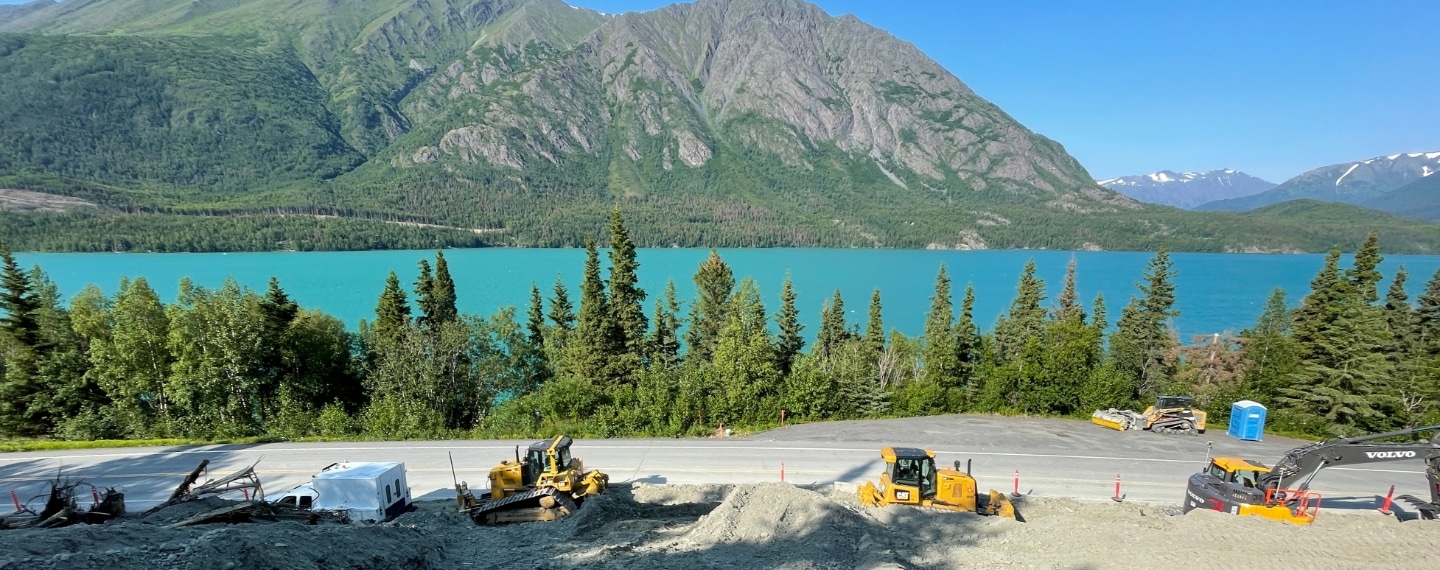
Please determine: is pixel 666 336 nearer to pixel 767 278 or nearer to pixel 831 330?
pixel 831 330

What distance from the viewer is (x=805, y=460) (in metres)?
16.0

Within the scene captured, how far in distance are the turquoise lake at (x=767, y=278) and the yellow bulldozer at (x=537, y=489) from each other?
140 feet

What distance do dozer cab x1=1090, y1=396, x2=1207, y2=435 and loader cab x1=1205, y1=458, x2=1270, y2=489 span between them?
6.74 metres

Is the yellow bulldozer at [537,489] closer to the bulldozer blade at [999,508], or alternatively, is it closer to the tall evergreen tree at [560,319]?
the bulldozer blade at [999,508]

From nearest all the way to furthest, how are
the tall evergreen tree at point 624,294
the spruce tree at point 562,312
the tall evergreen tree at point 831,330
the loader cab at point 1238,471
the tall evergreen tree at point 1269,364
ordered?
the loader cab at point 1238,471 < the tall evergreen tree at point 1269,364 < the tall evergreen tree at point 624,294 < the spruce tree at point 562,312 < the tall evergreen tree at point 831,330

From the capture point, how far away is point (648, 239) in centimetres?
18288

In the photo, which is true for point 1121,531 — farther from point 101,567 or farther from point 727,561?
point 101,567

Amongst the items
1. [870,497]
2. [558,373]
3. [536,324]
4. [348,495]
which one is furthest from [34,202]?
[870,497]

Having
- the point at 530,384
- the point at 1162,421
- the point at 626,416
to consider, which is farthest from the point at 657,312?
the point at 1162,421

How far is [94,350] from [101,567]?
880 inches

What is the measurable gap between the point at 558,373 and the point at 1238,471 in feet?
75.5

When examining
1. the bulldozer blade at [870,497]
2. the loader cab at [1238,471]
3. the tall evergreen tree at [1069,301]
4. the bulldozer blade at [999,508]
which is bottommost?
the bulldozer blade at [999,508]

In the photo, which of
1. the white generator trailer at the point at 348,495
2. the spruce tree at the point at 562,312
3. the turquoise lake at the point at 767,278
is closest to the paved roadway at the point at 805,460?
the white generator trailer at the point at 348,495

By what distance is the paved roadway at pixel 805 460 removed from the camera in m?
14.4
